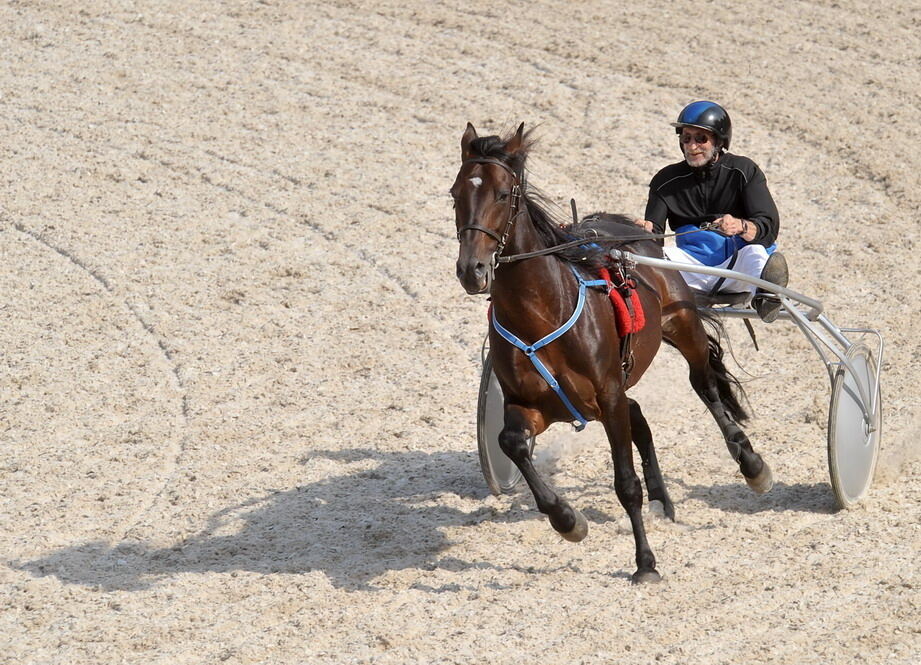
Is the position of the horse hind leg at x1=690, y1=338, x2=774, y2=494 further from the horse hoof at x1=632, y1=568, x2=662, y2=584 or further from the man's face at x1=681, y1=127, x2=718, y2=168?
the horse hoof at x1=632, y1=568, x2=662, y2=584

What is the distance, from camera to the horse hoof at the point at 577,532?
231 inches

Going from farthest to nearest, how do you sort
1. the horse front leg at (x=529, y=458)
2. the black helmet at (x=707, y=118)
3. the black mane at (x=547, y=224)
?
the black helmet at (x=707, y=118)
the horse front leg at (x=529, y=458)
the black mane at (x=547, y=224)

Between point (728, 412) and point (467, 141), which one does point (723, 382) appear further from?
point (467, 141)

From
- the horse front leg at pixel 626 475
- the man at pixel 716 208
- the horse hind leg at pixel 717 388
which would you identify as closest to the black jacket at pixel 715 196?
the man at pixel 716 208

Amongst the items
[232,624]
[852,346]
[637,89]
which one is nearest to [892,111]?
[637,89]

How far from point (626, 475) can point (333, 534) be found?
1.70 m

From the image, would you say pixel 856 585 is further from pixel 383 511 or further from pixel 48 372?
pixel 48 372

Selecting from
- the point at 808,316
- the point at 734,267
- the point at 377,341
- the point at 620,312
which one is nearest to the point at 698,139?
the point at 734,267

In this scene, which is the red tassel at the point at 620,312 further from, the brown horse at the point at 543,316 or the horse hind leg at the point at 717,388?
the horse hind leg at the point at 717,388

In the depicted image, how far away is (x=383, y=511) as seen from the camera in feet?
23.0

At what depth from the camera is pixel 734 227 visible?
6449mm

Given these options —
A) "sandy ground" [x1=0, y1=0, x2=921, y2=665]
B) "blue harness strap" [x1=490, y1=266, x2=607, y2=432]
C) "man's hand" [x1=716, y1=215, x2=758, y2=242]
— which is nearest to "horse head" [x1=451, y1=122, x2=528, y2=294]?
"blue harness strap" [x1=490, y1=266, x2=607, y2=432]

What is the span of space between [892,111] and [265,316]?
7105 millimetres

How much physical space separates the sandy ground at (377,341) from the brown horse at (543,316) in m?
0.56
